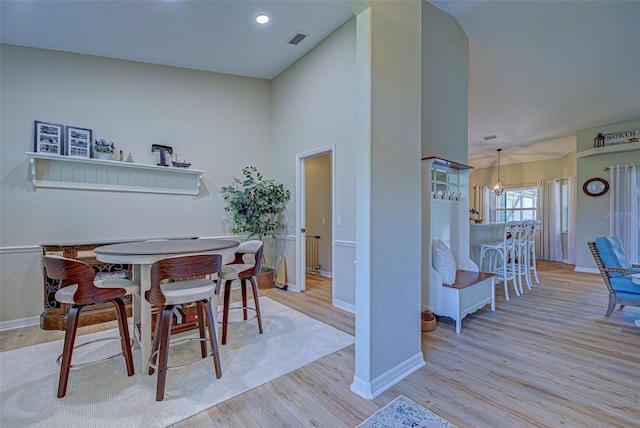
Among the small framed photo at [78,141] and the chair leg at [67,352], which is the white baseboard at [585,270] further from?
the small framed photo at [78,141]

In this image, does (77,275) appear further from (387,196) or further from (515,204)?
(515,204)

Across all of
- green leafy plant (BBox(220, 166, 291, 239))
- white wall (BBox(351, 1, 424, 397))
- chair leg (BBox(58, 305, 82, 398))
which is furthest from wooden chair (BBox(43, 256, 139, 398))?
green leafy plant (BBox(220, 166, 291, 239))

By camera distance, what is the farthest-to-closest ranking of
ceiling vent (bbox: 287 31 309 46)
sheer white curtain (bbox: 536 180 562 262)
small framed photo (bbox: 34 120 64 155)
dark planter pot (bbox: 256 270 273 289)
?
sheer white curtain (bbox: 536 180 562 262) < dark planter pot (bbox: 256 270 273 289) < ceiling vent (bbox: 287 31 309 46) < small framed photo (bbox: 34 120 64 155)

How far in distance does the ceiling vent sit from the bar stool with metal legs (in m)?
3.85

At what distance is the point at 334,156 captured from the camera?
3877 mm

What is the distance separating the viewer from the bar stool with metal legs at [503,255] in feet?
13.7

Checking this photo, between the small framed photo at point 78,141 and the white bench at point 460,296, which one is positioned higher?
the small framed photo at point 78,141

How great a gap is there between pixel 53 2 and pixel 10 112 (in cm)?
133

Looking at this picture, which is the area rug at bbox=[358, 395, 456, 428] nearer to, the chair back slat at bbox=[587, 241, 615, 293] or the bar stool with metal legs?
the bar stool with metal legs

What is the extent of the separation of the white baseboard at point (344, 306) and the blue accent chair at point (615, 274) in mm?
2963

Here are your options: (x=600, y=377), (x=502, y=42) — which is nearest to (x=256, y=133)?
(x=502, y=42)

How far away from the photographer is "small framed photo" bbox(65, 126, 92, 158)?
334 centimetres

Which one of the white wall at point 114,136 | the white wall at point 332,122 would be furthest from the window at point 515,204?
the white wall at point 114,136

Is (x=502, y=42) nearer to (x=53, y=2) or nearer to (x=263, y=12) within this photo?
(x=263, y=12)
